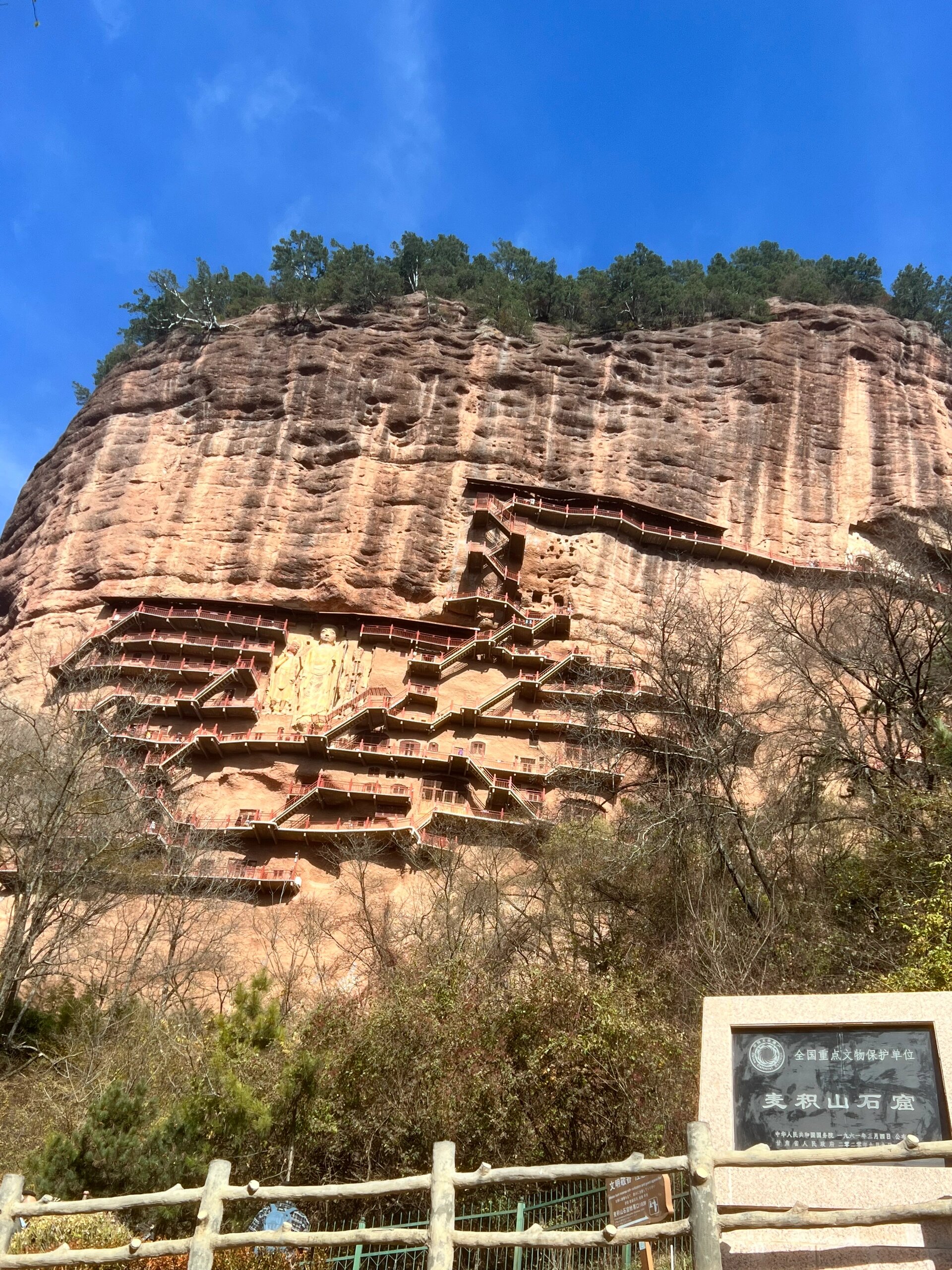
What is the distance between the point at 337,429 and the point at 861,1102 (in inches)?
1386

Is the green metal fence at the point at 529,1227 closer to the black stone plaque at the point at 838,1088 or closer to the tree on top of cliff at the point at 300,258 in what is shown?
the black stone plaque at the point at 838,1088

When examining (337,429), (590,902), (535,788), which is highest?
(337,429)

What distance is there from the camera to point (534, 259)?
54469 millimetres

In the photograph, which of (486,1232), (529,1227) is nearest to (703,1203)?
(486,1232)

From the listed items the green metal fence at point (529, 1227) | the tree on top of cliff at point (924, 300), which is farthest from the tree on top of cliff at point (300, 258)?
the green metal fence at point (529, 1227)

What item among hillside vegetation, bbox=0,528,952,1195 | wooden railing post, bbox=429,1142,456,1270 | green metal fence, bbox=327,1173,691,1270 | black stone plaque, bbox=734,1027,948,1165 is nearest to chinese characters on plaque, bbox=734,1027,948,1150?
black stone plaque, bbox=734,1027,948,1165

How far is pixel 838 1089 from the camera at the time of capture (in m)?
7.79

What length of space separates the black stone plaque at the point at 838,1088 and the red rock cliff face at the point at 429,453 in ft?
91.3

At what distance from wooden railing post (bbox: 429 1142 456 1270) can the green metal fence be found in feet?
4.10

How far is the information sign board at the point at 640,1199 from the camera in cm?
720

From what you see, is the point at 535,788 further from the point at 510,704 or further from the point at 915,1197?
the point at 915,1197

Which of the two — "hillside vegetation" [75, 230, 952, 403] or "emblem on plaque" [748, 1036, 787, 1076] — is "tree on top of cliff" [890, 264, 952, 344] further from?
"emblem on plaque" [748, 1036, 787, 1076]

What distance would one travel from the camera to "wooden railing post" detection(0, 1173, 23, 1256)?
29.2 ft

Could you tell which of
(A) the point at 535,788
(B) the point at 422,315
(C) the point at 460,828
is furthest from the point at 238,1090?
(B) the point at 422,315
